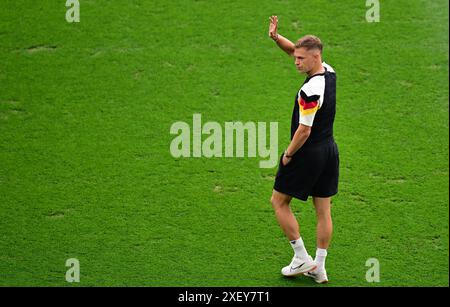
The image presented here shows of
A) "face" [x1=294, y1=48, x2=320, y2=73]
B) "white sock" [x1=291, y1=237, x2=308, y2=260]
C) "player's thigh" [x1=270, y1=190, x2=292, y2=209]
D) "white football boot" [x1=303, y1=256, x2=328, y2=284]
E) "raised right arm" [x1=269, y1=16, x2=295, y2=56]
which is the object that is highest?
"raised right arm" [x1=269, y1=16, x2=295, y2=56]

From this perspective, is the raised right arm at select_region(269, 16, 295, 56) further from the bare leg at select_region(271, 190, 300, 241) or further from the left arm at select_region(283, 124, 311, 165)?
the bare leg at select_region(271, 190, 300, 241)

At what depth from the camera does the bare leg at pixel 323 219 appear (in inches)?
185

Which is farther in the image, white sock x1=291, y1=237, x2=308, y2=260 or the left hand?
white sock x1=291, y1=237, x2=308, y2=260

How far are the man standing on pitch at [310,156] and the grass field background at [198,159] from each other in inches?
10.0

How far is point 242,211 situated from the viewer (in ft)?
17.6

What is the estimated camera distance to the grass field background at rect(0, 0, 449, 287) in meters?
4.99

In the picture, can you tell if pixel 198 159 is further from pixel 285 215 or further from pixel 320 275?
pixel 320 275

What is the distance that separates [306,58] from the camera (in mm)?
4434

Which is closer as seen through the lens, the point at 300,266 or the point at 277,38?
the point at 300,266

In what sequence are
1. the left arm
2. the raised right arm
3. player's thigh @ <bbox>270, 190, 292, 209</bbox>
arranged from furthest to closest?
the raised right arm
player's thigh @ <bbox>270, 190, 292, 209</bbox>
the left arm

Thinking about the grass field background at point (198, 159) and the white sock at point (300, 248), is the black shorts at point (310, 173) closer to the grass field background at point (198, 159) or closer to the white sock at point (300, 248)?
the white sock at point (300, 248)

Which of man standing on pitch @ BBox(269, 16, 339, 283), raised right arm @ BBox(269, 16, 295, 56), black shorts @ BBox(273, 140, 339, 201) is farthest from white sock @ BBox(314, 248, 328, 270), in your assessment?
raised right arm @ BBox(269, 16, 295, 56)

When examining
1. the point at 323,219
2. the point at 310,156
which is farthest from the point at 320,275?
the point at 310,156

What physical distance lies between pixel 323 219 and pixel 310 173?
32 cm
